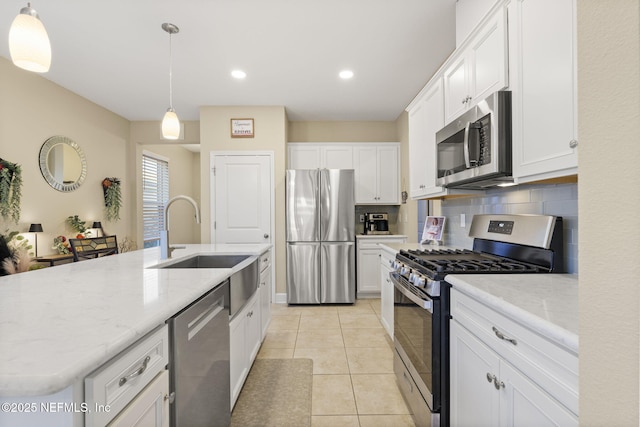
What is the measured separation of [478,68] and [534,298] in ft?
4.32

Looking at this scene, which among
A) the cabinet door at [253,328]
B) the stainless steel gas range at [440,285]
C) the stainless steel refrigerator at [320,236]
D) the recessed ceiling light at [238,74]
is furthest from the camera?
the stainless steel refrigerator at [320,236]

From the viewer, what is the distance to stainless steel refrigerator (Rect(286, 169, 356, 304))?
13.0ft

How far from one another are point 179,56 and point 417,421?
3.49 m

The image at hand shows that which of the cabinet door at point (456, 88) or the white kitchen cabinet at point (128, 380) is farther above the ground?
the cabinet door at point (456, 88)

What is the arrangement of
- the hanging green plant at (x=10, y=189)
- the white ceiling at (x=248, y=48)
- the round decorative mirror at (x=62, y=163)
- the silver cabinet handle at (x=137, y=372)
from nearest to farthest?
the silver cabinet handle at (x=137, y=372)
the white ceiling at (x=248, y=48)
the hanging green plant at (x=10, y=189)
the round decorative mirror at (x=62, y=163)

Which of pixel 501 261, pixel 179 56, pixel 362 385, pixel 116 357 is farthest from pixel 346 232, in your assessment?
pixel 116 357

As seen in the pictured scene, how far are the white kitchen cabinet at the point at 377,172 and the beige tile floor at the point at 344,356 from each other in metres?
1.59

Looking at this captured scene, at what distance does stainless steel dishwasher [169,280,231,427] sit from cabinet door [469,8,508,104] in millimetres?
1740

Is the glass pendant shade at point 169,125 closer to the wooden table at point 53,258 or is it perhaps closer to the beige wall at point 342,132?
the wooden table at point 53,258

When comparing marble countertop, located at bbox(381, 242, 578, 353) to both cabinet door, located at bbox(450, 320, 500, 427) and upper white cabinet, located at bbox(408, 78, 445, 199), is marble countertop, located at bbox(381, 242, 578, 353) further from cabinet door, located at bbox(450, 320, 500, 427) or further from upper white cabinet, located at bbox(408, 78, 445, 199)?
Result: upper white cabinet, located at bbox(408, 78, 445, 199)

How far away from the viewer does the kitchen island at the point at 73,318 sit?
0.56 m

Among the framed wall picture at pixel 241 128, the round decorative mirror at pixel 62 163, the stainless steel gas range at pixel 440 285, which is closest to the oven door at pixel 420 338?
the stainless steel gas range at pixel 440 285

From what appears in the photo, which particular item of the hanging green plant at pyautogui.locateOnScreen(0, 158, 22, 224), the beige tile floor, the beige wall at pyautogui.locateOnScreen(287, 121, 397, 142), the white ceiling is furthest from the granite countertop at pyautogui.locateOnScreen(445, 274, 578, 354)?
the hanging green plant at pyautogui.locateOnScreen(0, 158, 22, 224)

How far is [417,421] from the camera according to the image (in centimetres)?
164
